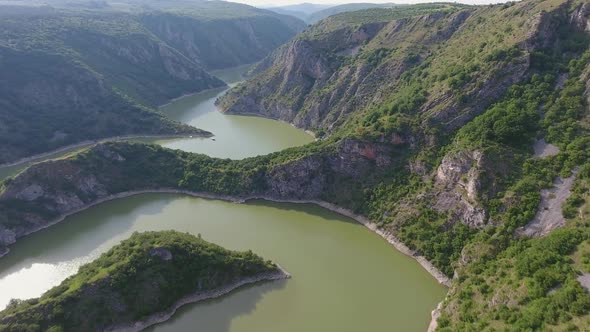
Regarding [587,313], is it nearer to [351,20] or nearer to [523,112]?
[523,112]

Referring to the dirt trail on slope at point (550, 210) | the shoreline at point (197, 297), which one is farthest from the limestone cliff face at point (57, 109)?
the dirt trail on slope at point (550, 210)

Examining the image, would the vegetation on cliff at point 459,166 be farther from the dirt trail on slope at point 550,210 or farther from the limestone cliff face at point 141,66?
the limestone cliff face at point 141,66

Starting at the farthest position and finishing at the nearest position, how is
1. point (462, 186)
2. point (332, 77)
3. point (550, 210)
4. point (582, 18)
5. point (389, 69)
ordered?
point (332, 77) → point (389, 69) → point (582, 18) → point (462, 186) → point (550, 210)

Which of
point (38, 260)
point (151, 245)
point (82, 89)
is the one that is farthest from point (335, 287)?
point (82, 89)

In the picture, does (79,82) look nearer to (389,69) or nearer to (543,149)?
(389,69)

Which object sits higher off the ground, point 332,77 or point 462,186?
point 462,186

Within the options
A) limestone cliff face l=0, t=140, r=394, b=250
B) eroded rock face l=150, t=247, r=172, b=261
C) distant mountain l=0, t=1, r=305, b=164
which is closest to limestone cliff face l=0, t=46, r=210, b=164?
distant mountain l=0, t=1, r=305, b=164

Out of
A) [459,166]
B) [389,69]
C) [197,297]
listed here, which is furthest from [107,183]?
[389,69]
